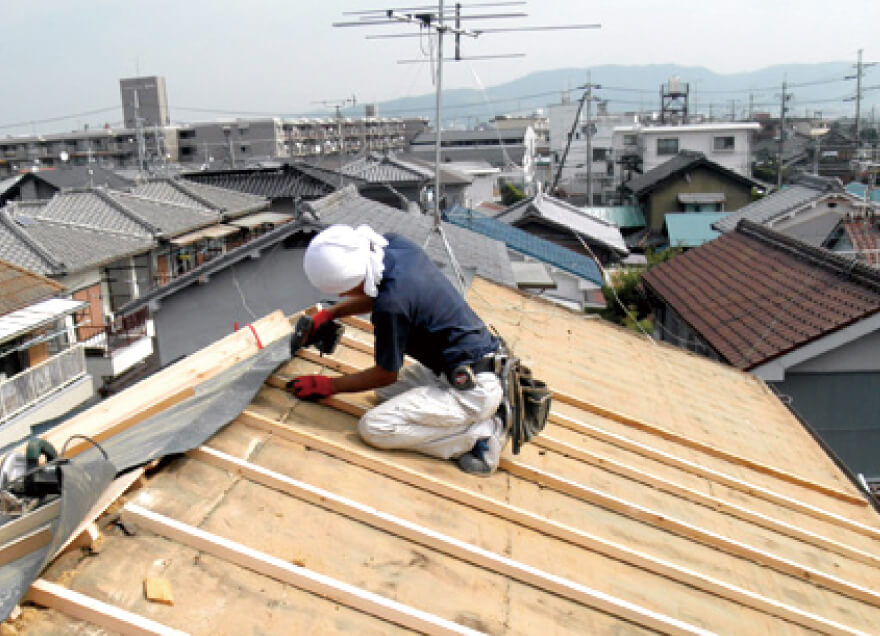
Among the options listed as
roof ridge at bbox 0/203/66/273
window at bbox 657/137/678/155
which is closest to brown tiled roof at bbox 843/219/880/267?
roof ridge at bbox 0/203/66/273

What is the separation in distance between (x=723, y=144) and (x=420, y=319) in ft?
163

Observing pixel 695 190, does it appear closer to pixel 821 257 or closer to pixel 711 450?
pixel 821 257

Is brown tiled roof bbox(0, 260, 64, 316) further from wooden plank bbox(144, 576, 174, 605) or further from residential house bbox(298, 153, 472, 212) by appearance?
wooden plank bbox(144, 576, 174, 605)

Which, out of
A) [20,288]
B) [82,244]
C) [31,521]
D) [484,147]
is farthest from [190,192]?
[484,147]

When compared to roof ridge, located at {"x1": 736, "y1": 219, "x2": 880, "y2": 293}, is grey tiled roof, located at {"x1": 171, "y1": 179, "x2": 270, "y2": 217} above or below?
below

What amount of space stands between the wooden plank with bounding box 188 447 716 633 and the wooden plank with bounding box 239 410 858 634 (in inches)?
14.7

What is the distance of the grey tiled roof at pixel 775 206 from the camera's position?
25.2 metres

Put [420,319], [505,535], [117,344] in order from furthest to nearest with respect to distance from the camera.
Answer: [117,344], [420,319], [505,535]

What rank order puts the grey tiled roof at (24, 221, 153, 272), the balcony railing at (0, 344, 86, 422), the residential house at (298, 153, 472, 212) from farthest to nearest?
the residential house at (298, 153, 472, 212)
the grey tiled roof at (24, 221, 153, 272)
the balcony railing at (0, 344, 86, 422)

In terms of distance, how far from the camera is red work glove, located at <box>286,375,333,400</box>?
3.92 meters

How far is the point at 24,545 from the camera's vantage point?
251 cm

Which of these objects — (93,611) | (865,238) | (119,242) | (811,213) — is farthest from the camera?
(811,213)

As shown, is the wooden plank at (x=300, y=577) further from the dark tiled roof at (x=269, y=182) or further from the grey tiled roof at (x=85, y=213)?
the dark tiled roof at (x=269, y=182)

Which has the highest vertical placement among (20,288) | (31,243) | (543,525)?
(543,525)
